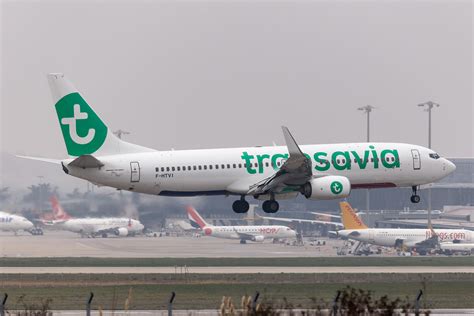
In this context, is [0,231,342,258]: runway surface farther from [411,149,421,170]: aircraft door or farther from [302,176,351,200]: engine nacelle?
[302,176,351,200]: engine nacelle

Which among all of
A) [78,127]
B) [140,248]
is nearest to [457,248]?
[140,248]

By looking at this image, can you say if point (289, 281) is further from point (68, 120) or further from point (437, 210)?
point (437, 210)

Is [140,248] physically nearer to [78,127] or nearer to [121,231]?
[121,231]

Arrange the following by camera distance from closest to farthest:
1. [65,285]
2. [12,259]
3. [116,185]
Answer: [65,285], [116,185], [12,259]

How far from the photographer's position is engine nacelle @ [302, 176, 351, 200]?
248ft

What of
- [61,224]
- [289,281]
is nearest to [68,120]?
[289,281]

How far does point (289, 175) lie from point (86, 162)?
511 inches

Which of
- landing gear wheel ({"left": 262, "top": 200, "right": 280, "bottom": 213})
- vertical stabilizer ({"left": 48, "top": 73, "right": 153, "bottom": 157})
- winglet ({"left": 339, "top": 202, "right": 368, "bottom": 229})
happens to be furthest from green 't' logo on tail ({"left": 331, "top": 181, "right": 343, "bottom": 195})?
winglet ({"left": 339, "top": 202, "right": 368, "bottom": 229})

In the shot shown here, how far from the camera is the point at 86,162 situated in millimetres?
70625

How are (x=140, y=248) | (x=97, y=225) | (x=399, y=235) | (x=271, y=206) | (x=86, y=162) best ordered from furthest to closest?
(x=97, y=225) < (x=399, y=235) < (x=140, y=248) < (x=271, y=206) < (x=86, y=162)

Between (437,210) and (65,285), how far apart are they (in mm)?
95096

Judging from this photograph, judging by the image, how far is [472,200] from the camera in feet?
482

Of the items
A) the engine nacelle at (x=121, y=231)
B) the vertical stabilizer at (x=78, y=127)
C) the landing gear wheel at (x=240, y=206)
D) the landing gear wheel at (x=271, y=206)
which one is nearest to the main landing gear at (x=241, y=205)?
the landing gear wheel at (x=240, y=206)

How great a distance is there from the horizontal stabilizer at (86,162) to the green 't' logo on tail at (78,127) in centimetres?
239
